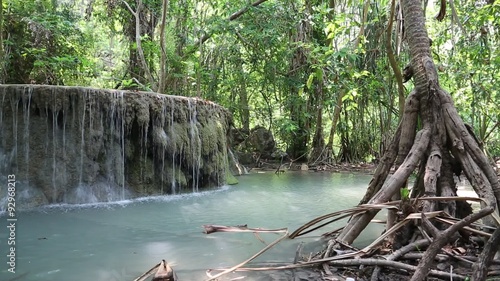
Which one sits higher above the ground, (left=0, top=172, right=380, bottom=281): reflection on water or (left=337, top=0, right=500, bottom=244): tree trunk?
(left=337, top=0, right=500, bottom=244): tree trunk

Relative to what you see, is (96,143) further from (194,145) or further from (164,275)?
(164,275)

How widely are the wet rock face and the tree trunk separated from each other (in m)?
5.09

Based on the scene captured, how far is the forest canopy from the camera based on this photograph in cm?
964

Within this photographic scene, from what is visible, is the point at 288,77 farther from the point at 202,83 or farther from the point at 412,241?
the point at 412,241

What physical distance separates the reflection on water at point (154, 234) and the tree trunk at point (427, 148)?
90 cm

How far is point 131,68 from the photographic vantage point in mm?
13336

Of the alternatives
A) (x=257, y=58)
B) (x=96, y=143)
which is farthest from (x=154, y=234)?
(x=257, y=58)

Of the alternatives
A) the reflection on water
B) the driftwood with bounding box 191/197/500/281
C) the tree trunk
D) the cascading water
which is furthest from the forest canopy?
the driftwood with bounding box 191/197/500/281

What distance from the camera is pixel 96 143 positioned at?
709 cm

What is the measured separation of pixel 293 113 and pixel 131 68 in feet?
20.0

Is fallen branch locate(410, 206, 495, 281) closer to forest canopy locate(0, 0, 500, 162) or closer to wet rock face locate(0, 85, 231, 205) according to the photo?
wet rock face locate(0, 85, 231, 205)

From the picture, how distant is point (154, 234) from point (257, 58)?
33.9 ft

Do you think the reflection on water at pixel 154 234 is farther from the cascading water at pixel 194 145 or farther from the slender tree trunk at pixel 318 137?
the slender tree trunk at pixel 318 137

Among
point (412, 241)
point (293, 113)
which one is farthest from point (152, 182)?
point (293, 113)
